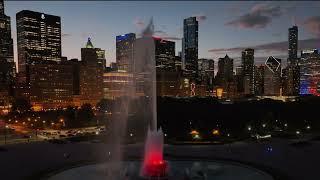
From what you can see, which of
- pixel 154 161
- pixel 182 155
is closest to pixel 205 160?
pixel 182 155

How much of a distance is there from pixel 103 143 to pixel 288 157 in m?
25.5

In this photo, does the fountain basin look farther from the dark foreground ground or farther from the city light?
the city light

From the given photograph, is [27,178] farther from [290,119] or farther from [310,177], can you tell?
[290,119]

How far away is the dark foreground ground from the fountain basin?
1.47 m

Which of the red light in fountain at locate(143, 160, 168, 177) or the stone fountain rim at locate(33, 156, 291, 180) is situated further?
the stone fountain rim at locate(33, 156, 291, 180)

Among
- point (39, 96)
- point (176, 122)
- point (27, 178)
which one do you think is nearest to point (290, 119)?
point (176, 122)

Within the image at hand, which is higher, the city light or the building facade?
the building facade

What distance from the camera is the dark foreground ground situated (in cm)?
3238

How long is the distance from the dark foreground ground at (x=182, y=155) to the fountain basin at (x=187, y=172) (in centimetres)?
147

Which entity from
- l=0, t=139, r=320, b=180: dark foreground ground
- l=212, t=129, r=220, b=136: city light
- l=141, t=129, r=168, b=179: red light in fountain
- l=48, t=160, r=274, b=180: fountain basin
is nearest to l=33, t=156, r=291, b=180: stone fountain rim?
l=0, t=139, r=320, b=180: dark foreground ground

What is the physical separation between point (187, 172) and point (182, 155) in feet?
30.1

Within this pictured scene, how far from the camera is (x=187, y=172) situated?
30.4 meters

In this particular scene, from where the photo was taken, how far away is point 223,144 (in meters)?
48.8

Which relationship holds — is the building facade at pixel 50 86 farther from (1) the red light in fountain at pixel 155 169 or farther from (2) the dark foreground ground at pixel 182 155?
(1) the red light in fountain at pixel 155 169
